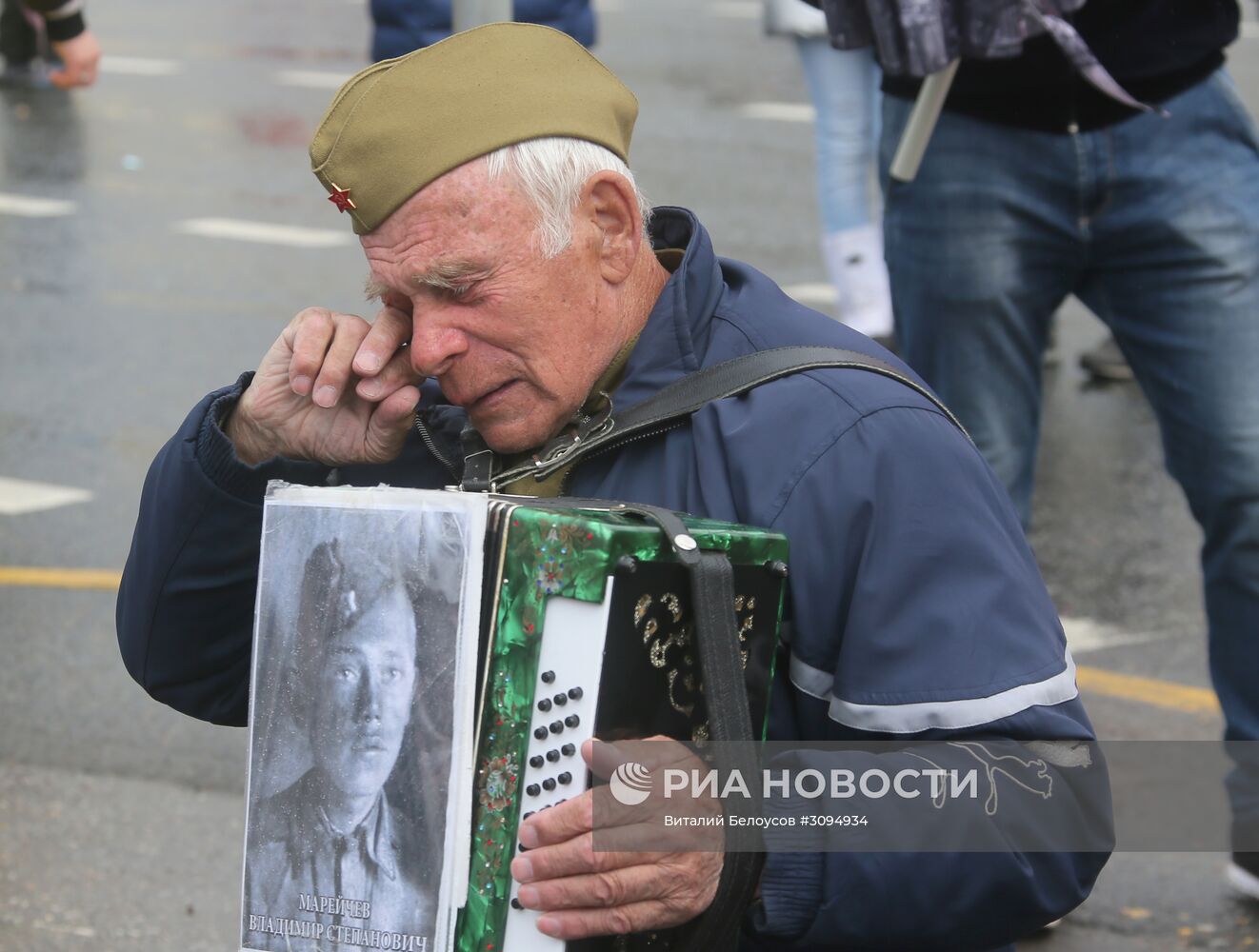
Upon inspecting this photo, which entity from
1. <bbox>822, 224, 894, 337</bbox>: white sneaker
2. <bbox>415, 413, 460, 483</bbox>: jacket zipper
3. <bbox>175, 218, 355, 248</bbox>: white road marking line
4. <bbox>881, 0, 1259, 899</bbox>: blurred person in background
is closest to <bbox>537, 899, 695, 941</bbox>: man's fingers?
<bbox>415, 413, 460, 483</bbox>: jacket zipper

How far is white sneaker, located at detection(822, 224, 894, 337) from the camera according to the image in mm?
6562

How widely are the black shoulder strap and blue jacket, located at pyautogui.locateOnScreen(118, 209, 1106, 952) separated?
0.07 feet

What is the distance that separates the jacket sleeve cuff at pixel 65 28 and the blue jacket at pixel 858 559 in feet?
14.1

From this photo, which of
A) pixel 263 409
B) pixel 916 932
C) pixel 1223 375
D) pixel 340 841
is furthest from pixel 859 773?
pixel 1223 375

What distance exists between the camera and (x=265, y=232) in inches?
350

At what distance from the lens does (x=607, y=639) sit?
201cm

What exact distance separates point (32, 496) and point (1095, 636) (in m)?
3.27

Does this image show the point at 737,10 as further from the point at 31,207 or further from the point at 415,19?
the point at 415,19

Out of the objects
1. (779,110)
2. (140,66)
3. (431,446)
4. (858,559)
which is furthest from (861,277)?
(140,66)

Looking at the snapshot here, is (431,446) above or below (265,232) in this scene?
above

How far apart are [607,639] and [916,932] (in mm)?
514

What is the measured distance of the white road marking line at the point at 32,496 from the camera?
5715 millimetres

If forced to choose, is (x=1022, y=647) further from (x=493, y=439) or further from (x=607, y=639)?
(x=493, y=439)

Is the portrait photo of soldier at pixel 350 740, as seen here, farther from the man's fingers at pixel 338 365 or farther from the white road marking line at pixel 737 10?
the white road marking line at pixel 737 10
